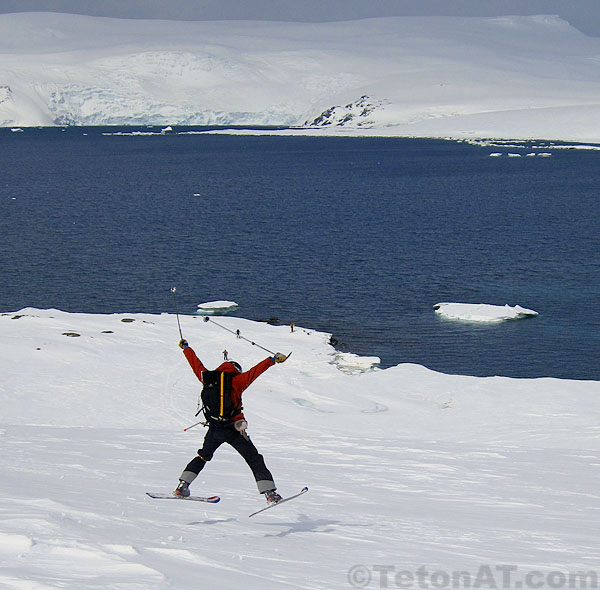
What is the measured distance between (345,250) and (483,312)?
860 inches

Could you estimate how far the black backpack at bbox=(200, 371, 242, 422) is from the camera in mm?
10570

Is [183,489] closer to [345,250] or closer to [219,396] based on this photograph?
[219,396]

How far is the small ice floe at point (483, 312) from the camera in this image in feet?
Answer: 135

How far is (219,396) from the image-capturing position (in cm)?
1059

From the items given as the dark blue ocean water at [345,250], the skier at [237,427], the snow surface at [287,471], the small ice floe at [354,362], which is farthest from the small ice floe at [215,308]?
the skier at [237,427]

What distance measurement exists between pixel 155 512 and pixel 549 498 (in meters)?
6.52

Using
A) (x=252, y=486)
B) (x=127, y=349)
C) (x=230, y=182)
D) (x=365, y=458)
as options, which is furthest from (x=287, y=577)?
(x=230, y=182)

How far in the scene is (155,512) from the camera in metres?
10.5

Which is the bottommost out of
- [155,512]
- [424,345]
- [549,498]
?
[424,345]

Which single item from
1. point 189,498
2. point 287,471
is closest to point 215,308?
point 287,471

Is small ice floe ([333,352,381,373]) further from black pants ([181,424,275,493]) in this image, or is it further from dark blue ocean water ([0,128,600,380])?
black pants ([181,424,275,493])

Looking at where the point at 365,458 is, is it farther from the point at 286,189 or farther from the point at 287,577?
the point at 286,189

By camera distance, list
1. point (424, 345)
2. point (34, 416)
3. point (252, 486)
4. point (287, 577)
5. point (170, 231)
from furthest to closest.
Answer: point (170, 231) → point (424, 345) → point (34, 416) → point (252, 486) → point (287, 577)

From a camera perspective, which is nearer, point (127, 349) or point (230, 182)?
point (127, 349)
